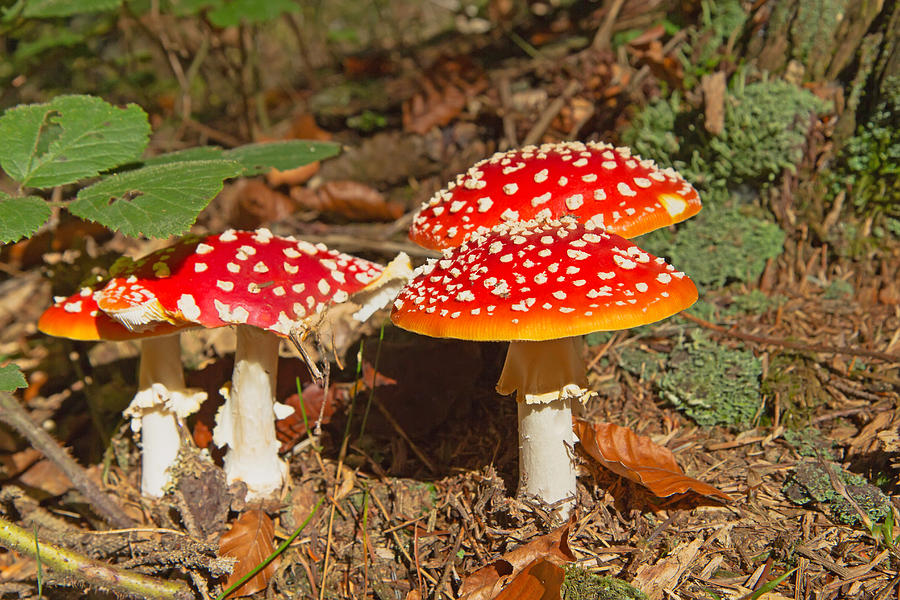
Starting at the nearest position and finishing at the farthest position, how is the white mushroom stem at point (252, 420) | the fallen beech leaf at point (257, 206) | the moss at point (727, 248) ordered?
the white mushroom stem at point (252, 420) < the moss at point (727, 248) < the fallen beech leaf at point (257, 206)

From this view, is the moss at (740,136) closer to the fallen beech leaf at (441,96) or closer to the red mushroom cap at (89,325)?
the fallen beech leaf at (441,96)

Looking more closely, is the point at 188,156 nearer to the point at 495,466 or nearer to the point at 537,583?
the point at 495,466

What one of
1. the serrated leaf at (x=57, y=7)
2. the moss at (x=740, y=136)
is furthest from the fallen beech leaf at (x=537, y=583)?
the serrated leaf at (x=57, y=7)

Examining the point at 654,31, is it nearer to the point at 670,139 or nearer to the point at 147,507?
the point at 670,139

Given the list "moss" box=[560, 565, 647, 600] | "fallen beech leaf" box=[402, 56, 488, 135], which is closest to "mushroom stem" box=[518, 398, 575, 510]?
"moss" box=[560, 565, 647, 600]

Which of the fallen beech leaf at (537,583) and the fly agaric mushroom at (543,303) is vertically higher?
the fly agaric mushroom at (543,303)

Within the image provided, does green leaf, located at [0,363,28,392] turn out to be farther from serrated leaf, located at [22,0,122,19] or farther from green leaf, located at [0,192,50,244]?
serrated leaf, located at [22,0,122,19]

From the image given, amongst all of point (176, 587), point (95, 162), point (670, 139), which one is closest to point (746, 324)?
point (670, 139)
